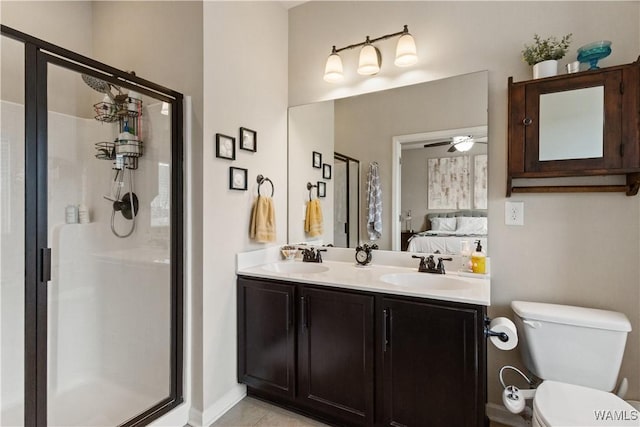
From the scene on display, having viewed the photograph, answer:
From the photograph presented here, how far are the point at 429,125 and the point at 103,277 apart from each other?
2.47m

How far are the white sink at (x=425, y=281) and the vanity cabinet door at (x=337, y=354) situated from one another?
29 cm

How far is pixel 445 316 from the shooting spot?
1517 millimetres

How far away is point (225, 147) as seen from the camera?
2027 millimetres

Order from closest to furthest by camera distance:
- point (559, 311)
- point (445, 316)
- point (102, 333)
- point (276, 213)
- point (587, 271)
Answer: point (445, 316), point (559, 311), point (587, 271), point (102, 333), point (276, 213)

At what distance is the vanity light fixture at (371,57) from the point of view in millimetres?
2094

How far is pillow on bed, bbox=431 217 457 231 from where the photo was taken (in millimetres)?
2066

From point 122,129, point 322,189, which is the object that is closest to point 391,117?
point 322,189

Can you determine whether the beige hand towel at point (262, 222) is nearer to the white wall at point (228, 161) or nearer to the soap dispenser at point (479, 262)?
the white wall at point (228, 161)

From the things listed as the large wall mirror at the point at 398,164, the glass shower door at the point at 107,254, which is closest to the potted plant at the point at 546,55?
the large wall mirror at the point at 398,164

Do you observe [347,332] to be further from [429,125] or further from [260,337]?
[429,125]

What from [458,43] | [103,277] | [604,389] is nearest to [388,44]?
[458,43]

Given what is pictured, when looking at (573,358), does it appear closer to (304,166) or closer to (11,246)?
(304,166)

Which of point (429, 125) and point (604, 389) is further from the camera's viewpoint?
point (429, 125)
